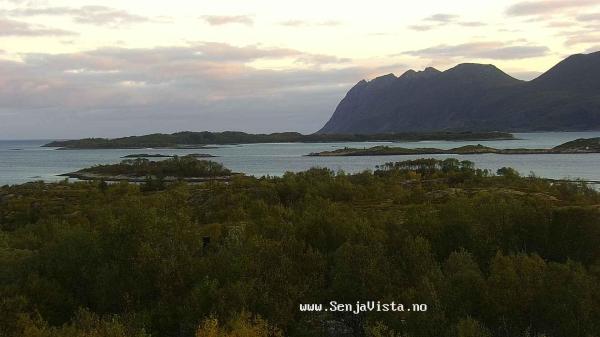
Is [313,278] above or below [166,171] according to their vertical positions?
above

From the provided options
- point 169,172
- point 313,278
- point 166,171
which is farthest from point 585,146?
point 313,278

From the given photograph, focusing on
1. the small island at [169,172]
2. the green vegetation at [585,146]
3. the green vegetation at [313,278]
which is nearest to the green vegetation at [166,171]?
the small island at [169,172]

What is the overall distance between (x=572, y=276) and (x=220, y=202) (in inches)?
1772

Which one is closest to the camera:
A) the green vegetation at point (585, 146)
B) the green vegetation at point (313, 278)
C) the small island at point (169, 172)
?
the green vegetation at point (313, 278)

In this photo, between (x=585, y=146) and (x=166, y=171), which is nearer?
(x=166, y=171)

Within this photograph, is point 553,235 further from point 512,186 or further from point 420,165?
point 420,165

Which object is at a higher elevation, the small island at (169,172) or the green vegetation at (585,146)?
the green vegetation at (585,146)

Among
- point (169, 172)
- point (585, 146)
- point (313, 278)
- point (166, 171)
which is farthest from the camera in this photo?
point (585, 146)

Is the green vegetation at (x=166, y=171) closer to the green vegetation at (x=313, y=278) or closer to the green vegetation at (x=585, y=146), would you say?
the green vegetation at (x=313, y=278)

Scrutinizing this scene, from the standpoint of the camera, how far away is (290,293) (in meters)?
23.0

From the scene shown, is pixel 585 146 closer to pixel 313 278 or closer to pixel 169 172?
pixel 169 172

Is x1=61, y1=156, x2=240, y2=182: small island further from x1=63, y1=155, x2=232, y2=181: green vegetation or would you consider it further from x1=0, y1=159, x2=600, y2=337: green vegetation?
x1=0, y1=159, x2=600, y2=337: green vegetation

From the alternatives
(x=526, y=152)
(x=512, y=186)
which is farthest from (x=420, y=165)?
(x=526, y=152)

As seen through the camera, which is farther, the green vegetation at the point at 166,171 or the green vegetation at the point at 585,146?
the green vegetation at the point at 585,146
